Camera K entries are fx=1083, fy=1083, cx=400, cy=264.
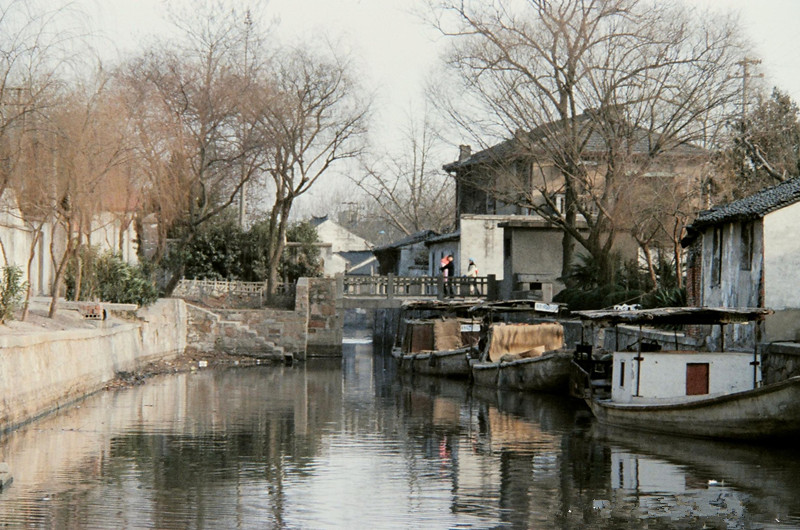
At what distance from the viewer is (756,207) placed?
71.9 ft

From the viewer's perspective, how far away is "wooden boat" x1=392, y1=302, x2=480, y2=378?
34562mm

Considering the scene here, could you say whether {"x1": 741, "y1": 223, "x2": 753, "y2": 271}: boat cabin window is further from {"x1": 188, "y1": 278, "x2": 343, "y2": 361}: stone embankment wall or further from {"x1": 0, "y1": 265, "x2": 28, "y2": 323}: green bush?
{"x1": 188, "y1": 278, "x2": 343, "y2": 361}: stone embankment wall

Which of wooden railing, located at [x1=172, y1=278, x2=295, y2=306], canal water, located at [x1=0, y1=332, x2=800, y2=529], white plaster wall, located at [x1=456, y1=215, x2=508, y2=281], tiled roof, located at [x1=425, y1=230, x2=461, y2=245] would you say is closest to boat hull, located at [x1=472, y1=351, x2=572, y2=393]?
canal water, located at [x1=0, y1=332, x2=800, y2=529]

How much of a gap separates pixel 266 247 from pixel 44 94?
23864 mm

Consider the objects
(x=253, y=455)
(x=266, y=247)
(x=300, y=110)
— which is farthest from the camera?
(x=266, y=247)

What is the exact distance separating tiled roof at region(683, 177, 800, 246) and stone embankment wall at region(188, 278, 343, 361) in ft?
64.4

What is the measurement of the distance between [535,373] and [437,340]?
9388 millimetres

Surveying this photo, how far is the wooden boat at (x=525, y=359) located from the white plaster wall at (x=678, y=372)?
6825 millimetres

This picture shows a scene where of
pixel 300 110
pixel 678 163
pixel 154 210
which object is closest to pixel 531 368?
pixel 678 163

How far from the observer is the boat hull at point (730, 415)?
53.6ft

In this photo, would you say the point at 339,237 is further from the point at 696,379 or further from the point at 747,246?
the point at 696,379

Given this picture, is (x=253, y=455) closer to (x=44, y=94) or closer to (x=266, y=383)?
(x=44, y=94)

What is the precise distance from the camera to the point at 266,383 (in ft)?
103

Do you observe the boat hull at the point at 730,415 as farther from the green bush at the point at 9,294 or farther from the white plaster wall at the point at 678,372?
the green bush at the point at 9,294
